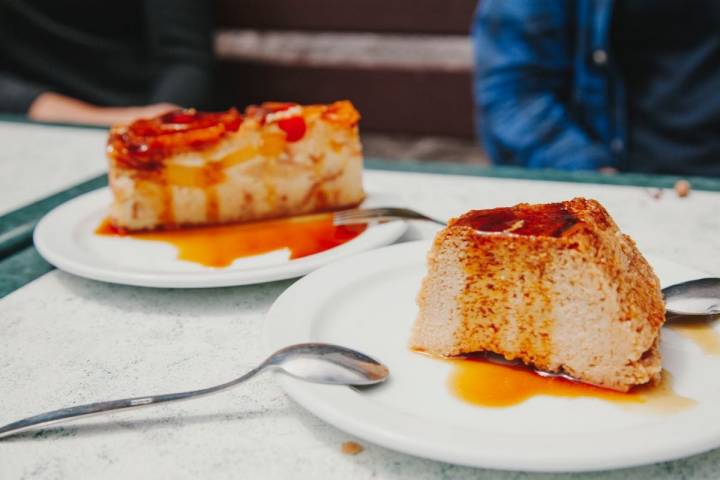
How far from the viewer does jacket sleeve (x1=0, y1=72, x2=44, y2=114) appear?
9.38 feet

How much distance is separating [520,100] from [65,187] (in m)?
1.41

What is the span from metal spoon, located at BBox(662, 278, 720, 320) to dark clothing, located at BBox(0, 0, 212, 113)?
245 cm

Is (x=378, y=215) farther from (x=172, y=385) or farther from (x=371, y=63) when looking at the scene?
(x=371, y=63)

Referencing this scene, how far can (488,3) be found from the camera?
2.28 metres

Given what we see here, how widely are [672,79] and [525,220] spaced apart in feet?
4.90

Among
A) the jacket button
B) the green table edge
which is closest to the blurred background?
the jacket button

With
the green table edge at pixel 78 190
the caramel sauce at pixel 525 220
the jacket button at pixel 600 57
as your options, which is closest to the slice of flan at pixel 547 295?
the caramel sauce at pixel 525 220

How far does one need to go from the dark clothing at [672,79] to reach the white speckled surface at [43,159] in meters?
1.53

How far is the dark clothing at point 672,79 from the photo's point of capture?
2.03 m

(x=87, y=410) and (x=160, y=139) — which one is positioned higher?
(x=160, y=139)

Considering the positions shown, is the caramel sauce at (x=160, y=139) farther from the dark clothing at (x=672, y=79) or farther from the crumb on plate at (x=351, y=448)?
the dark clothing at (x=672, y=79)

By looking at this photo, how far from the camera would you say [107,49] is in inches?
122

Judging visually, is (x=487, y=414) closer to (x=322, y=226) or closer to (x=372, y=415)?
(x=372, y=415)

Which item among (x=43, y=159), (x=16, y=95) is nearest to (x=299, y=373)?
(x=43, y=159)
